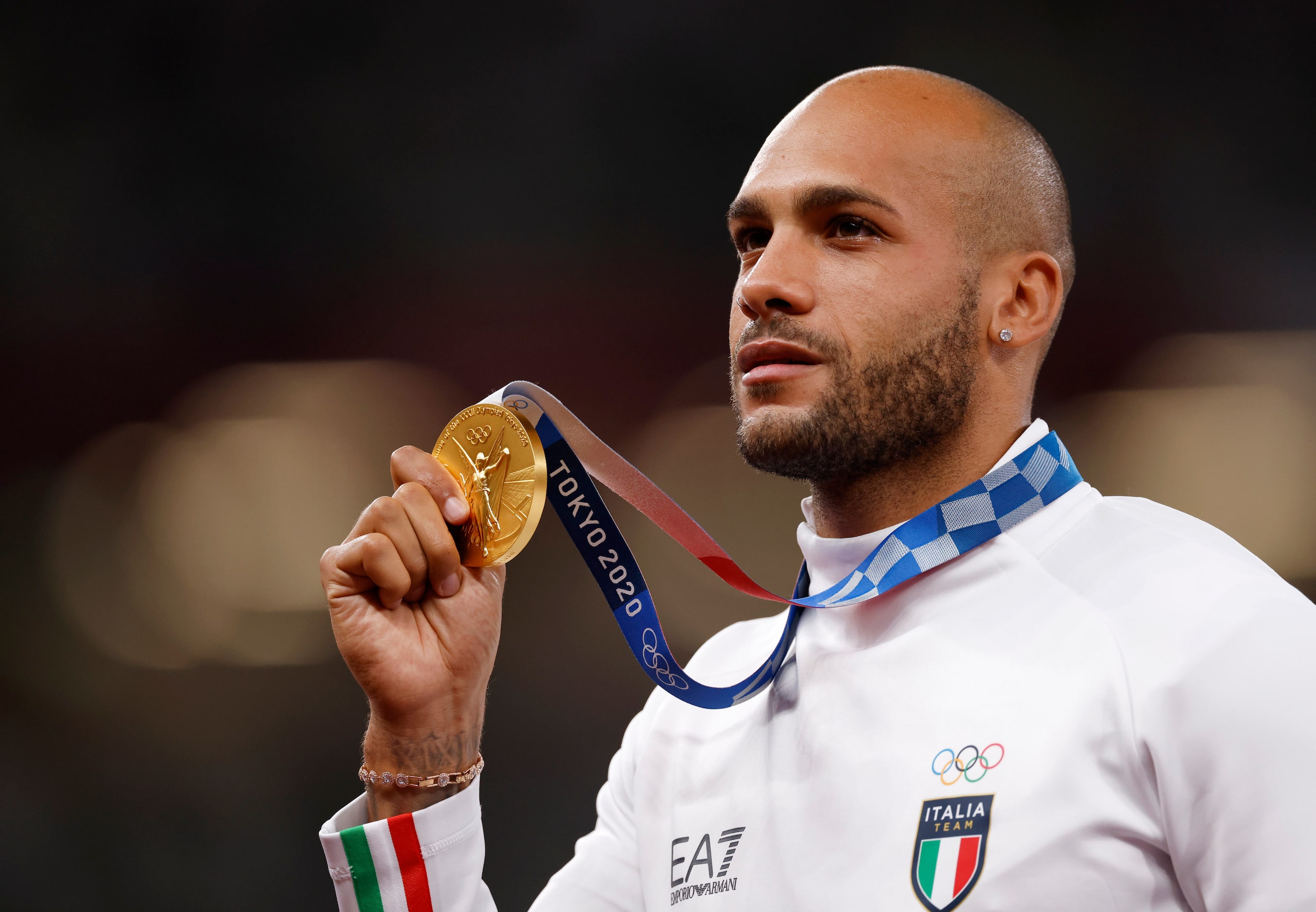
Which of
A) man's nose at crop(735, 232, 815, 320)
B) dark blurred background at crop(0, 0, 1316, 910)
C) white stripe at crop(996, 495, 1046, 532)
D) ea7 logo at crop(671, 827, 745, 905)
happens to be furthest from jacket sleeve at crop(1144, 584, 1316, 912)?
dark blurred background at crop(0, 0, 1316, 910)

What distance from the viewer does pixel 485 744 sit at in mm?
4793

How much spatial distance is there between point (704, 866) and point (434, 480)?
0.71 metres

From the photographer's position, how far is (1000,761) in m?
1.30

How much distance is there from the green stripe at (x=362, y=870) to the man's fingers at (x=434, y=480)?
1.65ft

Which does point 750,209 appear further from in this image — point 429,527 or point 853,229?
point 429,527

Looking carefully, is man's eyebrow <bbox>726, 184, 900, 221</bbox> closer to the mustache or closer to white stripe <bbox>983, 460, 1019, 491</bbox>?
the mustache

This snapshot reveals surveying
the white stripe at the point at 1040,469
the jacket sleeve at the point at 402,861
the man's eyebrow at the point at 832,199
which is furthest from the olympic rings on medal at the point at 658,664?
the man's eyebrow at the point at 832,199

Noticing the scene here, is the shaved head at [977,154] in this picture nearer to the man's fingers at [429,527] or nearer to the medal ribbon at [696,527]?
the medal ribbon at [696,527]

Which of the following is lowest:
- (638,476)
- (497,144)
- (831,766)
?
(831,766)

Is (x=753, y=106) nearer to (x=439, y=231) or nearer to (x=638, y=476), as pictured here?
(x=439, y=231)

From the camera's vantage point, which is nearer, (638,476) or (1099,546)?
(1099,546)

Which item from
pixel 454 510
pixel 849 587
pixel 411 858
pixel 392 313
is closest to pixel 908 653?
pixel 849 587

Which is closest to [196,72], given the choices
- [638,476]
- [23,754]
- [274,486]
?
[274,486]

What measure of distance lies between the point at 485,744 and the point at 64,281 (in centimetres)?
302
